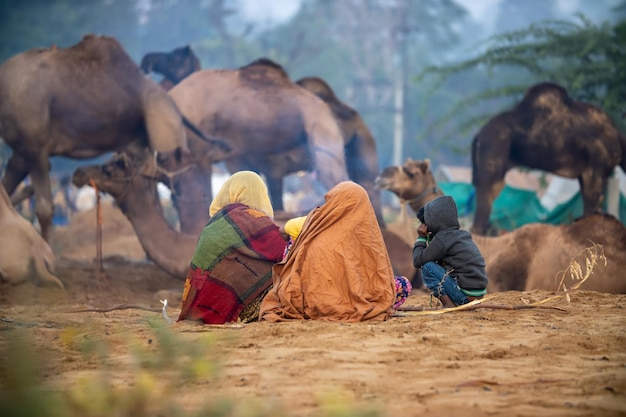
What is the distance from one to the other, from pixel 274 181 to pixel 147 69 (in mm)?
3047

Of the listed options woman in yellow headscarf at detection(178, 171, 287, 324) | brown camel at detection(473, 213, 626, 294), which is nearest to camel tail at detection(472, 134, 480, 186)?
brown camel at detection(473, 213, 626, 294)

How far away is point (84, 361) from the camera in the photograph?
4570 millimetres

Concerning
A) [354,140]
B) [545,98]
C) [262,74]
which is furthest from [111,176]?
[545,98]

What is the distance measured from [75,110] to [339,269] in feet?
20.0

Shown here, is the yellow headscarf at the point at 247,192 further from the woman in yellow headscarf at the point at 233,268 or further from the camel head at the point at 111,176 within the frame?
the camel head at the point at 111,176

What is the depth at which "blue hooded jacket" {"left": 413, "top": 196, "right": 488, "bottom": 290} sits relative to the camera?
6180 millimetres

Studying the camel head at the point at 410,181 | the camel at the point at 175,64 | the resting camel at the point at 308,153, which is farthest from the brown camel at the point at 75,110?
the camel at the point at 175,64

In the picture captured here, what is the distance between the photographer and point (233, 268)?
6070 mm

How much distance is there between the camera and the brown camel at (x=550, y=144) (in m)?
12.8

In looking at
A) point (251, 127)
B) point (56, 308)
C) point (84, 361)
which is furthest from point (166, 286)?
point (84, 361)

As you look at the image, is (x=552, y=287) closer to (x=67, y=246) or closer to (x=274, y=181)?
(x=274, y=181)

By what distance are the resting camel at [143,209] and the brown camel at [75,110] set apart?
3.02ft

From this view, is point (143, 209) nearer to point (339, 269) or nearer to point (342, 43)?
point (339, 269)

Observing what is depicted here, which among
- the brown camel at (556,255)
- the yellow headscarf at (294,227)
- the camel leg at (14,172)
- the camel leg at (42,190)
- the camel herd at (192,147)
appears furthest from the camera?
the camel leg at (14,172)
